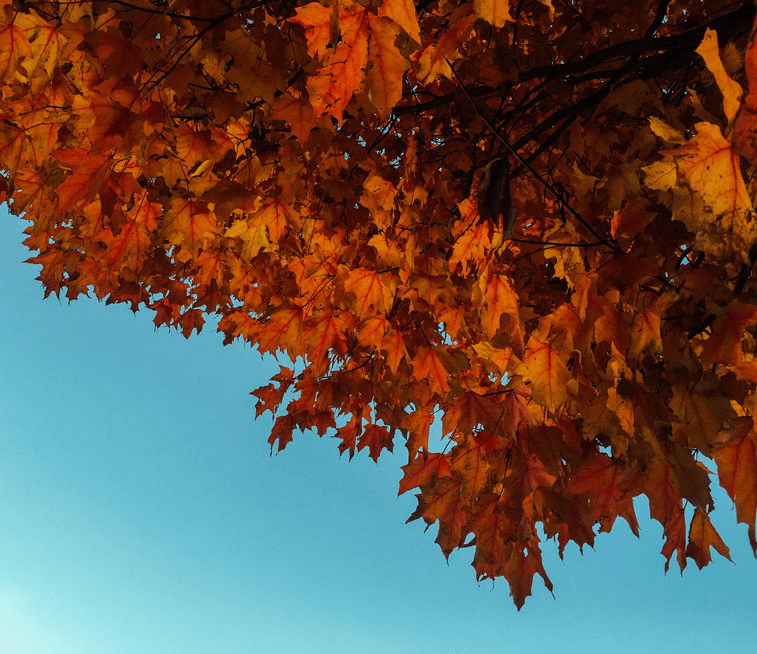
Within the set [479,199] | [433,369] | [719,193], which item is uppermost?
[433,369]

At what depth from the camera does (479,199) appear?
180 centimetres

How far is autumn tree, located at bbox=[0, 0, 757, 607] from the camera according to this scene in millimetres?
1579

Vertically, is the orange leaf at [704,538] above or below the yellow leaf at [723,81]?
below

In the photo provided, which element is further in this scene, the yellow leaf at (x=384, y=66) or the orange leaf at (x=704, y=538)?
the orange leaf at (x=704, y=538)

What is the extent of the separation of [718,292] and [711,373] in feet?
0.90

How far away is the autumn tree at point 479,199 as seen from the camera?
1.58 m

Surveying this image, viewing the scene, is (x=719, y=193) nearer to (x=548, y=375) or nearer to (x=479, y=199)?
(x=479, y=199)

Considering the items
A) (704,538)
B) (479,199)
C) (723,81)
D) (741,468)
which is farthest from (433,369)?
(723,81)

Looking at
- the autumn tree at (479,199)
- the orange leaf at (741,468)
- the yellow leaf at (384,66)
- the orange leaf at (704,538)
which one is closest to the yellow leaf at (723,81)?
the autumn tree at (479,199)

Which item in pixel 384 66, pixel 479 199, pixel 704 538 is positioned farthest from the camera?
pixel 704 538

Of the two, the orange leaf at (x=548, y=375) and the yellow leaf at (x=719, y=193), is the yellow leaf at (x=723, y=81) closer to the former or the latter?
the yellow leaf at (x=719, y=193)

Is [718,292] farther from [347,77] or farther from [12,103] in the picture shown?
[12,103]

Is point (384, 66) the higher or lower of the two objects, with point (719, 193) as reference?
higher

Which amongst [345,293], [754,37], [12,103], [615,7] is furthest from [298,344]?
[754,37]
